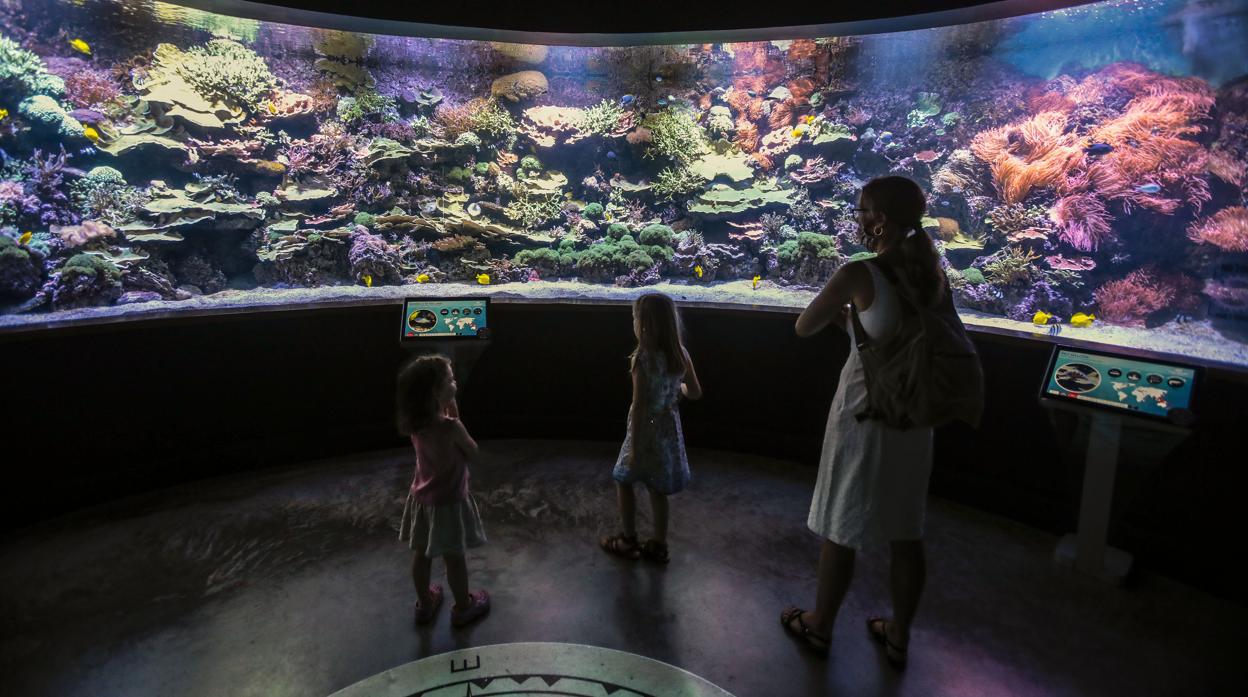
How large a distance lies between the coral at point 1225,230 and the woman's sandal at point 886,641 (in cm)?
312

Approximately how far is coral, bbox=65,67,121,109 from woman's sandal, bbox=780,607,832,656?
5851mm

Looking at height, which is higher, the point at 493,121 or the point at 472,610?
the point at 493,121

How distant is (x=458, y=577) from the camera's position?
6.64ft

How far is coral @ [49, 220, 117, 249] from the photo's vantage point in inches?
154

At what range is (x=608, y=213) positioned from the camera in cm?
548

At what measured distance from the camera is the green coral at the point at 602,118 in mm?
5172

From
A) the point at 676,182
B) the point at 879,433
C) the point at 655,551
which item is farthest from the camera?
the point at 676,182

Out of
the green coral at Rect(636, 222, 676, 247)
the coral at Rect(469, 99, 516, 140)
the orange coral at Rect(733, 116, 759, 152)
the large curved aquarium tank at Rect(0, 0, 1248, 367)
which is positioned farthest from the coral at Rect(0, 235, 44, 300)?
the orange coral at Rect(733, 116, 759, 152)

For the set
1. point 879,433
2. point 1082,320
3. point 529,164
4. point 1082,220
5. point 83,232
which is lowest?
point 879,433

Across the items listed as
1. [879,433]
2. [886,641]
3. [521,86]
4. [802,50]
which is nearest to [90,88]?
[521,86]

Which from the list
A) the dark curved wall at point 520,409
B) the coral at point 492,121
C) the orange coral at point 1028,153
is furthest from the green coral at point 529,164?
the orange coral at point 1028,153

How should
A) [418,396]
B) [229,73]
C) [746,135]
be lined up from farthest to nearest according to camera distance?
1. [746,135]
2. [229,73]
3. [418,396]

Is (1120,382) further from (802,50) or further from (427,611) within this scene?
Result: (802,50)

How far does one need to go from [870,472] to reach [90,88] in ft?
19.2
